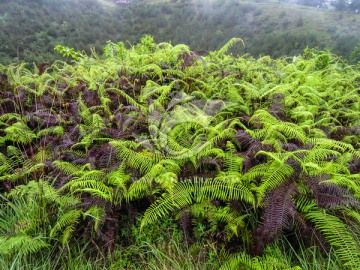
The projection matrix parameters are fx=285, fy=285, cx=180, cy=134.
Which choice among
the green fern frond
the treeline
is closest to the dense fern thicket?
the green fern frond

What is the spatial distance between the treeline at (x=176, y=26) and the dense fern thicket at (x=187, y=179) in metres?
16.2

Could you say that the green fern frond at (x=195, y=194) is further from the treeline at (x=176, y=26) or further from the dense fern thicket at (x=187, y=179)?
the treeline at (x=176, y=26)

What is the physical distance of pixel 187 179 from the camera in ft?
7.61

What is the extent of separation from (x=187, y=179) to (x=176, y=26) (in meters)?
34.9

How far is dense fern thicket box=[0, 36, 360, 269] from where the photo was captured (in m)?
2.12

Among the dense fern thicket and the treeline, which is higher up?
the dense fern thicket

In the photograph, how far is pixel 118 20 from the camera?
112 feet

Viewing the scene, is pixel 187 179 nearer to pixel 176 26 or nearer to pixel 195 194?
pixel 195 194

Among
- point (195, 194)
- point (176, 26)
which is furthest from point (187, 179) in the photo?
point (176, 26)

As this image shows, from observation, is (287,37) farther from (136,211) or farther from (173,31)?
(136,211)

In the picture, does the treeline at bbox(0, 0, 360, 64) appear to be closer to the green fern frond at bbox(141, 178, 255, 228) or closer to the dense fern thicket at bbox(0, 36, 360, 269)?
the dense fern thicket at bbox(0, 36, 360, 269)

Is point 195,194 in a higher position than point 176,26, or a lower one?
higher

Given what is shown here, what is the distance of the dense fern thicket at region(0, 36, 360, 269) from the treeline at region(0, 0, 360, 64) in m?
16.2

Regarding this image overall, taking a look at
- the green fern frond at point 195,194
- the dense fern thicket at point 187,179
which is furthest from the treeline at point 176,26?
the green fern frond at point 195,194
